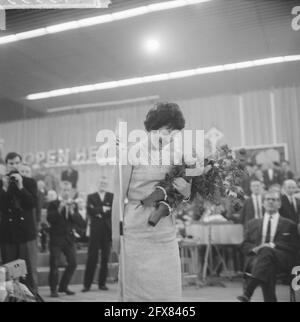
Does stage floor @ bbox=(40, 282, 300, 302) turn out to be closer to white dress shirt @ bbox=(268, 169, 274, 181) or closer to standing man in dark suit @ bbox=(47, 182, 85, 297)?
standing man in dark suit @ bbox=(47, 182, 85, 297)

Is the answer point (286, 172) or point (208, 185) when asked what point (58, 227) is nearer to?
point (286, 172)

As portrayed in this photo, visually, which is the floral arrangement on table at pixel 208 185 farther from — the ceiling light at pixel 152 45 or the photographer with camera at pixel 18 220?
the ceiling light at pixel 152 45

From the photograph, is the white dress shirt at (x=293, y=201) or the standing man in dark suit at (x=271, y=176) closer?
the white dress shirt at (x=293, y=201)

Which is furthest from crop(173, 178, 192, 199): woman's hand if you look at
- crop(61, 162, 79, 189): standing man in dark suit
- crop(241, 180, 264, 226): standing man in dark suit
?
crop(61, 162, 79, 189): standing man in dark suit

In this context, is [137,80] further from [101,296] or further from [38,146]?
[101,296]

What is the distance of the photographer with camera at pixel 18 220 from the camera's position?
11.9ft

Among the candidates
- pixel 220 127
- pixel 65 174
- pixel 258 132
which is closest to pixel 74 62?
pixel 65 174

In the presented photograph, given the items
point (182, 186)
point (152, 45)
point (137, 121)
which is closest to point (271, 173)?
point (137, 121)

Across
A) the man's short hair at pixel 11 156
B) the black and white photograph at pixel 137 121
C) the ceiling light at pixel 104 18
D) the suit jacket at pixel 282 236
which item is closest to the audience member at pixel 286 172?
the black and white photograph at pixel 137 121

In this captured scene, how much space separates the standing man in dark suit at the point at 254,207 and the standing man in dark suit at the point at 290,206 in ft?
1.30

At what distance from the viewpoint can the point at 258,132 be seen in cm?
478

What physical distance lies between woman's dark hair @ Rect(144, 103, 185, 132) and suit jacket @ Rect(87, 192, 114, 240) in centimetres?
305

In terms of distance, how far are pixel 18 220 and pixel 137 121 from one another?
4.47 ft

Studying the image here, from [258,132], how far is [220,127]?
0.46 meters
